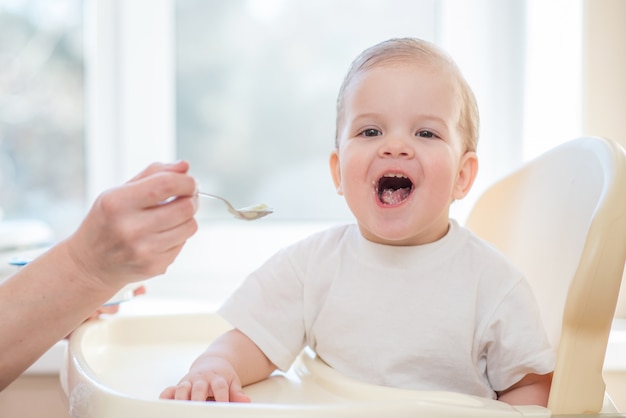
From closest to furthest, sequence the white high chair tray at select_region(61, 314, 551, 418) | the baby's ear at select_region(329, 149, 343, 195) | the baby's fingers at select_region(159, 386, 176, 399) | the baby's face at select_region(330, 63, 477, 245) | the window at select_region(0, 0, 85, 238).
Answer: the white high chair tray at select_region(61, 314, 551, 418) → the baby's fingers at select_region(159, 386, 176, 399) → the baby's face at select_region(330, 63, 477, 245) → the baby's ear at select_region(329, 149, 343, 195) → the window at select_region(0, 0, 85, 238)

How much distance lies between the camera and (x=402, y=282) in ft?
2.68

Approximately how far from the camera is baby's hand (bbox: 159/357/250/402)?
0.69m

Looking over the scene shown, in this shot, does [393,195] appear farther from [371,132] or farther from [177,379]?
[177,379]

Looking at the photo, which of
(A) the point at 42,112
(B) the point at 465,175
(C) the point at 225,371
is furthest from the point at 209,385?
(A) the point at 42,112

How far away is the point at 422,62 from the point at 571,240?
0.83 feet

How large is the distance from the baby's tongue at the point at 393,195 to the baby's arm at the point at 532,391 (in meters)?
0.23

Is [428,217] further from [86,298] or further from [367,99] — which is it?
[86,298]

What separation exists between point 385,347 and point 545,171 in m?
0.30

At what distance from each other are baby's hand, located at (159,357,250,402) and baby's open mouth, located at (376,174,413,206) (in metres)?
0.24

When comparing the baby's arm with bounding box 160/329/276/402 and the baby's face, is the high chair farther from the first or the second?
the baby's face

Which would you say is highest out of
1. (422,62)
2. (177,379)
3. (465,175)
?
(422,62)

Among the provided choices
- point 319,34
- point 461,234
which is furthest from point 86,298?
point 319,34

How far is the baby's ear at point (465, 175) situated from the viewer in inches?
34.6

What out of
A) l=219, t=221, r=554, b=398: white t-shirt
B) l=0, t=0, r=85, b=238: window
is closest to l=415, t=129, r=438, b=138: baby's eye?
l=219, t=221, r=554, b=398: white t-shirt
